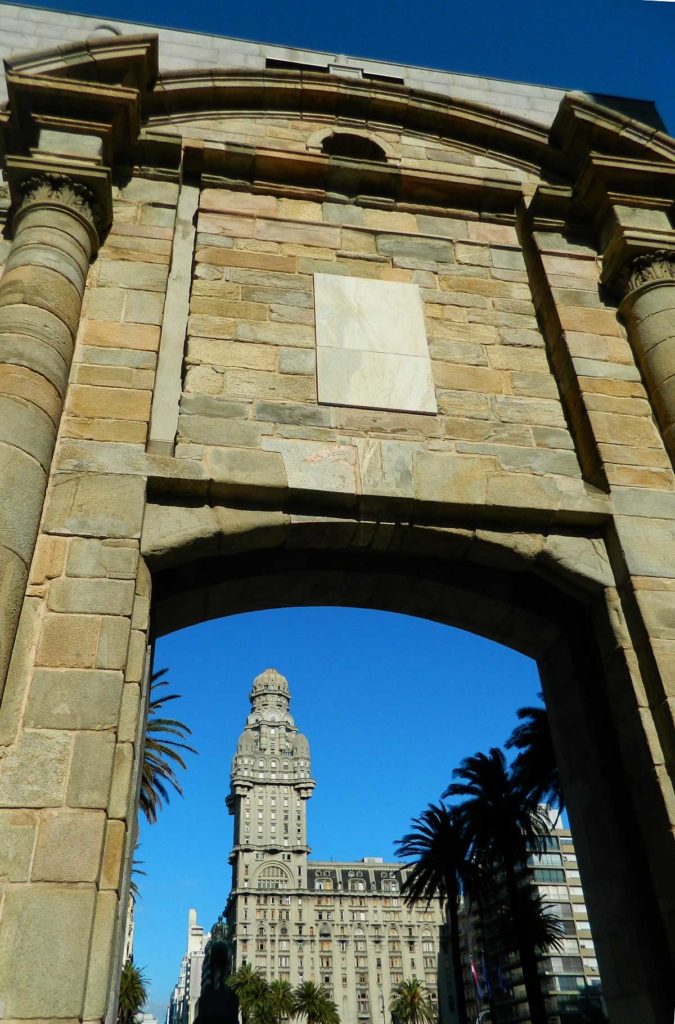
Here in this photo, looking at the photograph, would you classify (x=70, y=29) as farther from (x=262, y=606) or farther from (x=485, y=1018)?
(x=485, y=1018)

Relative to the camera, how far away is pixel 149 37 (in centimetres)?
752

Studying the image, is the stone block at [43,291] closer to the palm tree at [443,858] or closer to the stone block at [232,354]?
the stone block at [232,354]

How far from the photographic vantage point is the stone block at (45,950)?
3.48 m

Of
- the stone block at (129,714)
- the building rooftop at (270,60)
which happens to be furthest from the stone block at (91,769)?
the building rooftop at (270,60)

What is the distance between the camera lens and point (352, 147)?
868 centimetres

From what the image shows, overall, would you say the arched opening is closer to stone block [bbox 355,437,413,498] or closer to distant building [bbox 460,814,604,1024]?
stone block [bbox 355,437,413,498]

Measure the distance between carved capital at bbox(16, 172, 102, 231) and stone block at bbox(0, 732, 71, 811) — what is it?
4.33m

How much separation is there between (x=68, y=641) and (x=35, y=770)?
0.75 m

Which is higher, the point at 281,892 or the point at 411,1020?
the point at 281,892

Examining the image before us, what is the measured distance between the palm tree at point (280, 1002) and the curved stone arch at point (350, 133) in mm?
80270

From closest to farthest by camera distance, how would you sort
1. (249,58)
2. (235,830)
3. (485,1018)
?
(249,58) < (485,1018) < (235,830)

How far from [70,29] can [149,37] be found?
2.47m

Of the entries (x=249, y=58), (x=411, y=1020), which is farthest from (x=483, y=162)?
(x=411, y=1020)

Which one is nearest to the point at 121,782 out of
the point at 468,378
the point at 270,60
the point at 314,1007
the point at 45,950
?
the point at 45,950
